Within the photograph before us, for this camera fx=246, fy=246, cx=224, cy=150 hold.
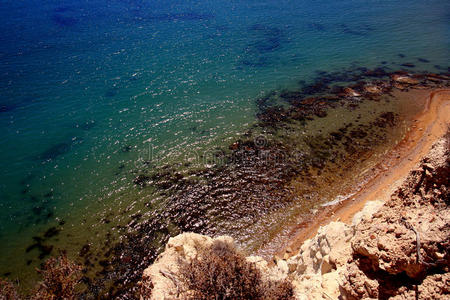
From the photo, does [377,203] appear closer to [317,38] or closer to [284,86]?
[284,86]

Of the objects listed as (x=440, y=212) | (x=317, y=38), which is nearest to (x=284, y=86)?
(x=317, y=38)

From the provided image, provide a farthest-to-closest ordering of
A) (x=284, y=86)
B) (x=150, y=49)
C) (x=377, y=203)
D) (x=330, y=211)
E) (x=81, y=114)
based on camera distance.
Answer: (x=150, y=49) < (x=284, y=86) < (x=81, y=114) < (x=330, y=211) < (x=377, y=203)

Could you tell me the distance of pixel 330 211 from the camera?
68.5 feet

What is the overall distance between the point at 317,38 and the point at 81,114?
47.9 metres

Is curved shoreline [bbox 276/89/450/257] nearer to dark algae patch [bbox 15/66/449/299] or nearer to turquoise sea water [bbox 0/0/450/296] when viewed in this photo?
dark algae patch [bbox 15/66/449/299]

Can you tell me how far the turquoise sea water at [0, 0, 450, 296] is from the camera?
2341 centimetres

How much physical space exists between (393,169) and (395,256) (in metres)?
18.6

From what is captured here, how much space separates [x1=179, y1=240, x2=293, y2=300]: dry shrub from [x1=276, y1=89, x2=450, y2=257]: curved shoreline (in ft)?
24.8

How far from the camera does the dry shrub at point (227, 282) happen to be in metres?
10.8

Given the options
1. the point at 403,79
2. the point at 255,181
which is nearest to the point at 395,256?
the point at 255,181

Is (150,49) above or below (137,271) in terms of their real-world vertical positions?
above

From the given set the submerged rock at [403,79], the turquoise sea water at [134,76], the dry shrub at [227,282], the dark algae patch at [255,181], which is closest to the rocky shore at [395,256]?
the dry shrub at [227,282]

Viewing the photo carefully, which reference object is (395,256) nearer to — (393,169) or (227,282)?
(227,282)

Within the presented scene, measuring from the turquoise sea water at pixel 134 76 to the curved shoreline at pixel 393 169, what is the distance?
1299cm
